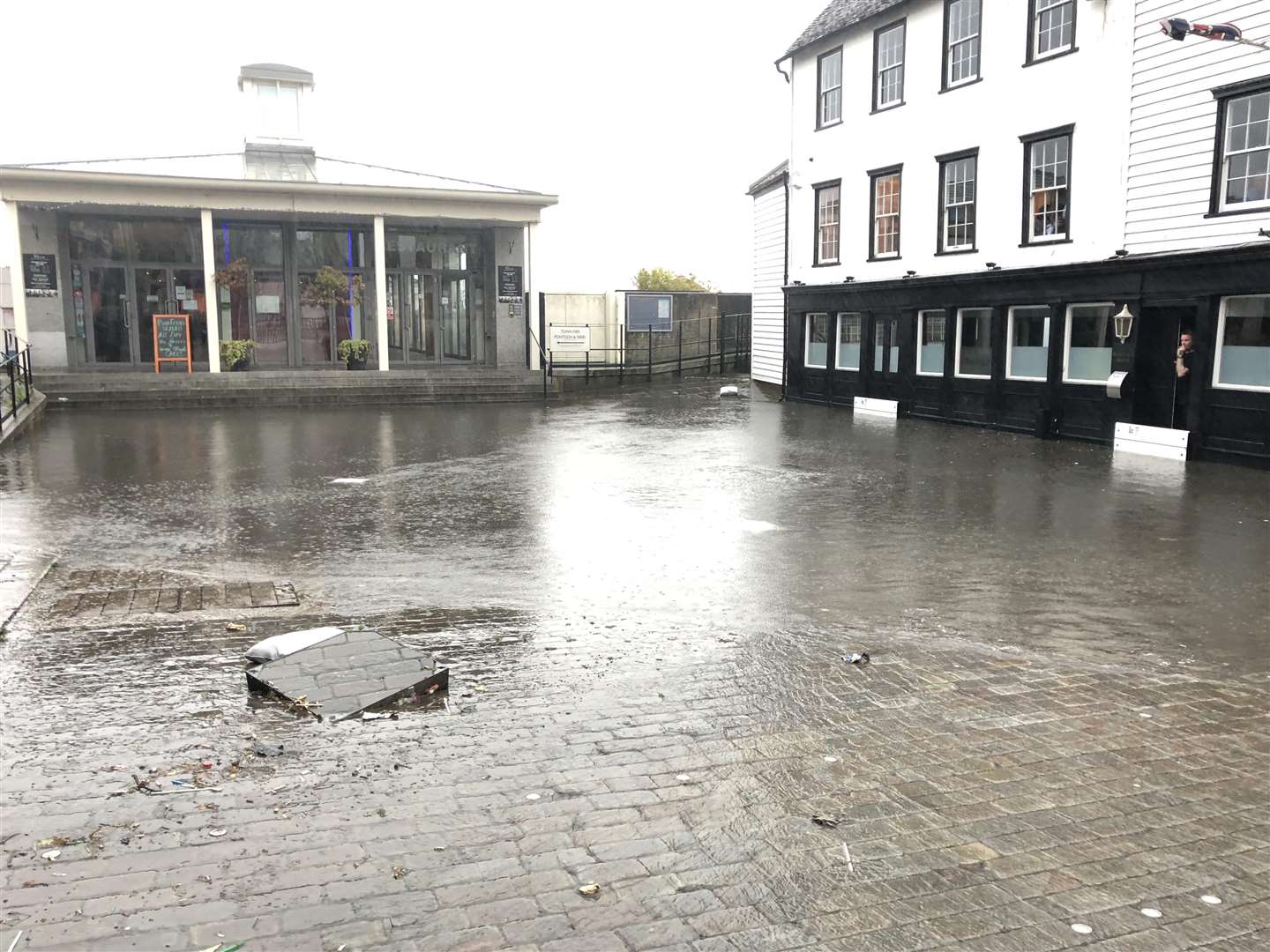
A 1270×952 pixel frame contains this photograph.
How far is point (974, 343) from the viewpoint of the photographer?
2042 cm

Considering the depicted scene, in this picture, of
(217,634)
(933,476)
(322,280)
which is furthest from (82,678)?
(322,280)

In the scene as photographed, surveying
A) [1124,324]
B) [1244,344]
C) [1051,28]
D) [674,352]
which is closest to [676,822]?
[1244,344]

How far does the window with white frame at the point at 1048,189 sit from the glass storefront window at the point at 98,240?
21.7 metres

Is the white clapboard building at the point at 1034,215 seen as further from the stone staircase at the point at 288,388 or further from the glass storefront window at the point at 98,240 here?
the glass storefront window at the point at 98,240

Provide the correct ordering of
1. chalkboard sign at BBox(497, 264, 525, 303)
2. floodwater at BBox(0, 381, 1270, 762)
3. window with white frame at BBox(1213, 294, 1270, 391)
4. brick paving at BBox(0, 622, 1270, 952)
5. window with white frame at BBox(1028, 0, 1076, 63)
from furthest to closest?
chalkboard sign at BBox(497, 264, 525, 303) → window with white frame at BBox(1028, 0, 1076, 63) → window with white frame at BBox(1213, 294, 1270, 391) → floodwater at BBox(0, 381, 1270, 762) → brick paving at BBox(0, 622, 1270, 952)

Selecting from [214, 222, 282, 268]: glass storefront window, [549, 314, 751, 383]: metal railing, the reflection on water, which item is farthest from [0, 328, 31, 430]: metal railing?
[549, 314, 751, 383]: metal railing

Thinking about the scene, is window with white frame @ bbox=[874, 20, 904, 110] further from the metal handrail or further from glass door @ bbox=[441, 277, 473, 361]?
glass door @ bbox=[441, 277, 473, 361]

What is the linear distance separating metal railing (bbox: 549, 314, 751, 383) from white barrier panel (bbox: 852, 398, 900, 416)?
8335 millimetres

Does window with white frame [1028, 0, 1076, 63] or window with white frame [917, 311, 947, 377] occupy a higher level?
window with white frame [1028, 0, 1076, 63]

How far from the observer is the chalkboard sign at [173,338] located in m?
26.0

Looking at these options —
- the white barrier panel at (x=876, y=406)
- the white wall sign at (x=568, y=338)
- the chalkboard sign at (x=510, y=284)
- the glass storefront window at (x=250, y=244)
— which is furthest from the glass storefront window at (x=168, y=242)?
the white barrier panel at (x=876, y=406)

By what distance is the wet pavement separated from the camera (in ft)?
10.8

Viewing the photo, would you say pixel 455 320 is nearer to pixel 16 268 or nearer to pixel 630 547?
pixel 16 268

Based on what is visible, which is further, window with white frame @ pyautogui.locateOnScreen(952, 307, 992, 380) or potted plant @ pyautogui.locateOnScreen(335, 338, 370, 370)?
potted plant @ pyautogui.locateOnScreen(335, 338, 370, 370)
